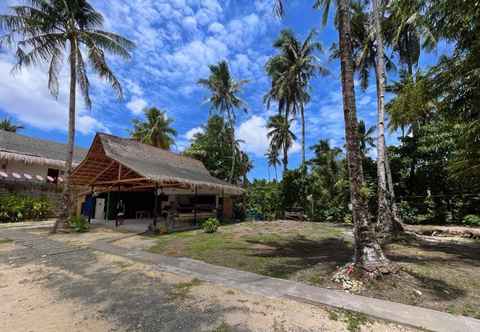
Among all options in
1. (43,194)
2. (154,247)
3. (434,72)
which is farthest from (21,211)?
(434,72)

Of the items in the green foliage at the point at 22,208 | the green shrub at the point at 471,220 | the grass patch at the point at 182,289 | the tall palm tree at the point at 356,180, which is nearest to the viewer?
the grass patch at the point at 182,289

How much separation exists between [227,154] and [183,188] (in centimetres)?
1133

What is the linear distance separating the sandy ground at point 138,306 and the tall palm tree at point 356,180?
72.0 inches

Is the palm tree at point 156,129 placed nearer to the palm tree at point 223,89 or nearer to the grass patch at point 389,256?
the palm tree at point 223,89

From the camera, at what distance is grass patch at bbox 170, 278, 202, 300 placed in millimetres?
3986

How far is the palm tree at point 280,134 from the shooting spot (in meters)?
25.8

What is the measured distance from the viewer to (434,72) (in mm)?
6797

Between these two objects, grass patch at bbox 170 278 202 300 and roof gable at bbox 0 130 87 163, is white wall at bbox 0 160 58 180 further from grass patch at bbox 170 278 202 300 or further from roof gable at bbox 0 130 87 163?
Answer: grass patch at bbox 170 278 202 300

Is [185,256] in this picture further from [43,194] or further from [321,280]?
[43,194]

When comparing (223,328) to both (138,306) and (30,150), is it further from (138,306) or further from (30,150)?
(30,150)

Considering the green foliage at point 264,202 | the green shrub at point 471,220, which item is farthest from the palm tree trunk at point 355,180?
the green foliage at point 264,202

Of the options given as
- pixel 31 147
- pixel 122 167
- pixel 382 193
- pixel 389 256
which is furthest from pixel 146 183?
pixel 31 147

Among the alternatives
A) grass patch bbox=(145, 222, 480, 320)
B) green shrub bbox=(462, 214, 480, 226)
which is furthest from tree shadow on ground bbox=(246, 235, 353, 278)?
green shrub bbox=(462, 214, 480, 226)

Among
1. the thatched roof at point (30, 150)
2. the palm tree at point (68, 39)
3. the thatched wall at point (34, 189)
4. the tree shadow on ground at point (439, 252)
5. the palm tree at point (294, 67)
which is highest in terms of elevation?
the palm tree at point (294, 67)
